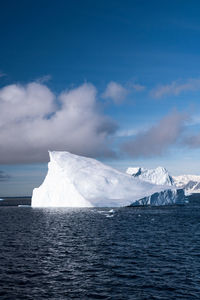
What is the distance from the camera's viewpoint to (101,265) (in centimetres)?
2308

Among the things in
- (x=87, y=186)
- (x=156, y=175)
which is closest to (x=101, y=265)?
(x=87, y=186)

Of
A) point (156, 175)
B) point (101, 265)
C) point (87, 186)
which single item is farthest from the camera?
point (156, 175)

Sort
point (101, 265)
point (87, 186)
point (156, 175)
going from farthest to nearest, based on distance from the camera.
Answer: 1. point (156, 175)
2. point (87, 186)
3. point (101, 265)

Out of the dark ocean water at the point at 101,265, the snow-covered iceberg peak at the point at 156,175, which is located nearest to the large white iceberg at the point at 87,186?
the dark ocean water at the point at 101,265

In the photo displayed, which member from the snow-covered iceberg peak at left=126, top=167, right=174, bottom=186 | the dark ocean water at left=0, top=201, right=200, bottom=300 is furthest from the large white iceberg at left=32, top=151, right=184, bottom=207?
the snow-covered iceberg peak at left=126, top=167, right=174, bottom=186

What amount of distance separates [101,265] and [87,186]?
178 ft

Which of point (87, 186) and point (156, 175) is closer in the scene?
point (87, 186)

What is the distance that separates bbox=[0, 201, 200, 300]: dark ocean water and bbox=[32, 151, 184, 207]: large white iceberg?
3647 centimetres

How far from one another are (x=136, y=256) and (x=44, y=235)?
53.5 feet

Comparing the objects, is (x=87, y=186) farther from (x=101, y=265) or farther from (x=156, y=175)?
(x=156, y=175)

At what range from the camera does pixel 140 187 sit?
3123 inches

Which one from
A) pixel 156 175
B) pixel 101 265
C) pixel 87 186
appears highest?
pixel 156 175

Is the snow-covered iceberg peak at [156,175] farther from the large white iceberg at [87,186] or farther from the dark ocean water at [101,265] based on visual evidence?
the dark ocean water at [101,265]

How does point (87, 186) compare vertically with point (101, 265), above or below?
above
